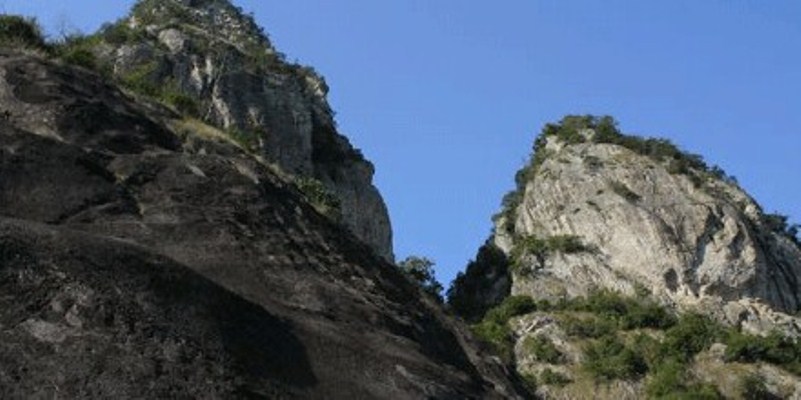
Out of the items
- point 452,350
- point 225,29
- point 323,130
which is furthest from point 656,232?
point 452,350

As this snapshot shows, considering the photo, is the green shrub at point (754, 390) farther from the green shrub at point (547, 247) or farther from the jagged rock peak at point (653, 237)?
the green shrub at point (547, 247)

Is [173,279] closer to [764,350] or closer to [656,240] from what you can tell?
[764,350]

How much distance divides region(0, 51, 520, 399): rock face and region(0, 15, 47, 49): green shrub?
2337 mm

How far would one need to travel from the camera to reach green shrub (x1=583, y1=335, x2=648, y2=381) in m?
71.3

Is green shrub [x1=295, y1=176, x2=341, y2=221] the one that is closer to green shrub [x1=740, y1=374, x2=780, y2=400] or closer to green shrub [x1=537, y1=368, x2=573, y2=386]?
green shrub [x1=537, y1=368, x2=573, y2=386]

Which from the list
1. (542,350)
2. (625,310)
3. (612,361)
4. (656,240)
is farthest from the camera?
(656,240)

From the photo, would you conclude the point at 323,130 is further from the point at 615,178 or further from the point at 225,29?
Result: the point at 615,178

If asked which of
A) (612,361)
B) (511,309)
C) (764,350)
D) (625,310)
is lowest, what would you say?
(612,361)

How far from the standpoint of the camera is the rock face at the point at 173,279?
898 cm

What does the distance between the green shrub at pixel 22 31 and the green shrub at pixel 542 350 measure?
5701 cm

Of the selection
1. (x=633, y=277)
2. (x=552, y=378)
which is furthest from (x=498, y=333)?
(x=633, y=277)

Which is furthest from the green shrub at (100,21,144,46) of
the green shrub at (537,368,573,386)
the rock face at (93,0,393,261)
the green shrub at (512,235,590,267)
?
the green shrub at (512,235,590,267)

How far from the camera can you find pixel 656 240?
8519cm

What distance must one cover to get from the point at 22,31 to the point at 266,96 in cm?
5309
